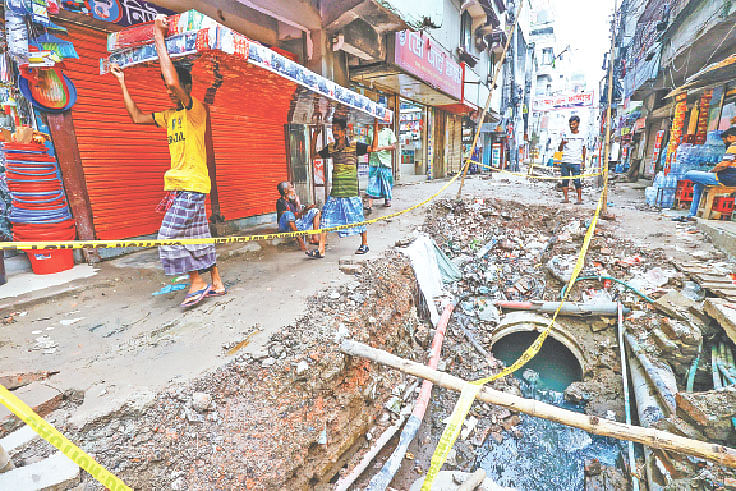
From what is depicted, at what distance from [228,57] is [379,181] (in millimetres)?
5519

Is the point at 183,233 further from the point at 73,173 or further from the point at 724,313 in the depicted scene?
the point at 724,313

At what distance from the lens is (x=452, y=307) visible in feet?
17.6

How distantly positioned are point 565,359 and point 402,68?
24.3ft

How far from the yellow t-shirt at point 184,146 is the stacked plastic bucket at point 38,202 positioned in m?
1.73

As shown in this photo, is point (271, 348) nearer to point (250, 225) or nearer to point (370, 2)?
point (250, 225)

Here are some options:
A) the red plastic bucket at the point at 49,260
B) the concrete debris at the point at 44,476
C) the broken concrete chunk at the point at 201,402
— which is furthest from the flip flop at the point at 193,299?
the red plastic bucket at the point at 49,260

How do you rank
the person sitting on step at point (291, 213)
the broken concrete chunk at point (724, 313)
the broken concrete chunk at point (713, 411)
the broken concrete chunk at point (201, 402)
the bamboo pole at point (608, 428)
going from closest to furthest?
the bamboo pole at point (608, 428) → the broken concrete chunk at point (201, 402) → the broken concrete chunk at point (713, 411) → the broken concrete chunk at point (724, 313) → the person sitting on step at point (291, 213)

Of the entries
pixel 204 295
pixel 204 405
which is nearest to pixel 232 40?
pixel 204 295

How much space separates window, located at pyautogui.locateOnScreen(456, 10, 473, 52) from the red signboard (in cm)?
368

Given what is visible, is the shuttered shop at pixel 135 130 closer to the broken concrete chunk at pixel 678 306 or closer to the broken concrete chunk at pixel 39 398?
the broken concrete chunk at pixel 39 398

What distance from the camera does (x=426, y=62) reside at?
10133mm

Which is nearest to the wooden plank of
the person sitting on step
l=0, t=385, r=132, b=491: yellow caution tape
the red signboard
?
the person sitting on step

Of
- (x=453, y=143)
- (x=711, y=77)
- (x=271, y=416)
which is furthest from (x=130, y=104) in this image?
(x=453, y=143)

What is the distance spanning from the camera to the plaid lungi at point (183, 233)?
3.08 metres
